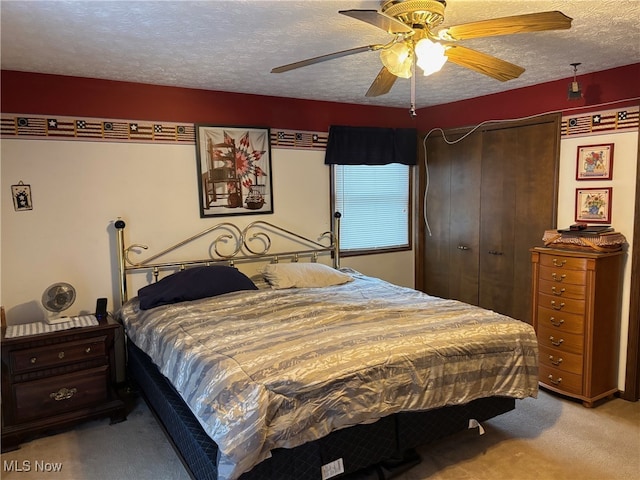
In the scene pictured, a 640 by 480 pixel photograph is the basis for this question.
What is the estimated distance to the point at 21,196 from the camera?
324 centimetres

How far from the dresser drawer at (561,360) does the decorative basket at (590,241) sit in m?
0.77

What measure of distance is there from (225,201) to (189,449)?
222 cm

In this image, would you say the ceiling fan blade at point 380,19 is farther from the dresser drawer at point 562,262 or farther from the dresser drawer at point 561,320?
the dresser drawer at point 561,320

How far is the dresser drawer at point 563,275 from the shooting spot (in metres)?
3.25

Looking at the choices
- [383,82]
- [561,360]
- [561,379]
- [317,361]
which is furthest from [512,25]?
[561,379]

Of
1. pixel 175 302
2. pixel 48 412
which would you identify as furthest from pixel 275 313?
pixel 48 412

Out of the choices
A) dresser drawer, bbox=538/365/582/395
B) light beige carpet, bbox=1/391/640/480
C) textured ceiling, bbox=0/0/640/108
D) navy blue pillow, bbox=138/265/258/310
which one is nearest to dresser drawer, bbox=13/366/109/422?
light beige carpet, bbox=1/391/640/480

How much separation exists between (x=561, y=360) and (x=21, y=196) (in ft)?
13.2

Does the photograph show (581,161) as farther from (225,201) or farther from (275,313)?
(225,201)

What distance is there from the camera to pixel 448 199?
4727 mm

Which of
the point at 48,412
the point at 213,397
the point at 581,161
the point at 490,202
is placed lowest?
the point at 48,412

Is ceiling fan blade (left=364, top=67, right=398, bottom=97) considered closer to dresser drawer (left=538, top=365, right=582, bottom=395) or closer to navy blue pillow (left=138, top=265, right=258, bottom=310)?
navy blue pillow (left=138, top=265, right=258, bottom=310)

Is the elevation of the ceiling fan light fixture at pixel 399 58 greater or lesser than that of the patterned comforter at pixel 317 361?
greater

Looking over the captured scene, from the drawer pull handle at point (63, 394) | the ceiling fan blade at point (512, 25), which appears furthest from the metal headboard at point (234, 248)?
the ceiling fan blade at point (512, 25)
